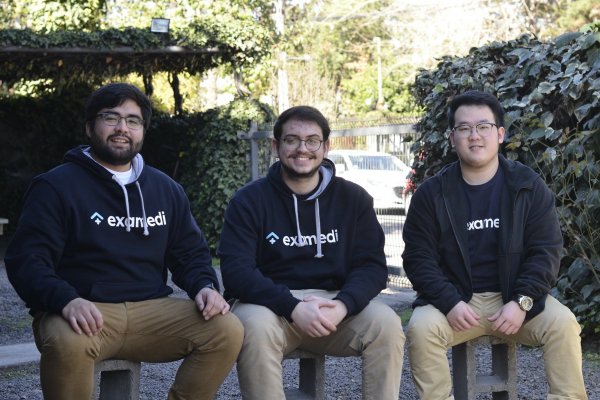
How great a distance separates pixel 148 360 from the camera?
419 centimetres

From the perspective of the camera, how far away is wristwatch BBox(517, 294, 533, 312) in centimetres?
430

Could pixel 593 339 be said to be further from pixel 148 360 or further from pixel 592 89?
pixel 148 360

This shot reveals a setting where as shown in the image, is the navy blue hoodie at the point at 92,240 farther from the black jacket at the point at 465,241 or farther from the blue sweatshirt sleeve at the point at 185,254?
the black jacket at the point at 465,241

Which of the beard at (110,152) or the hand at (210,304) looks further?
the beard at (110,152)

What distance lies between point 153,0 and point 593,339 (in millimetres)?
13035

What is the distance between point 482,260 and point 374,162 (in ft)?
17.1

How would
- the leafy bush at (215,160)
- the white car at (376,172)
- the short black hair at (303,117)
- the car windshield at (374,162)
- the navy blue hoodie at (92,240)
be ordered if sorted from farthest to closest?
1. the leafy bush at (215,160)
2. the car windshield at (374,162)
3. the white car at (376,172)
4. the short black hair at (303,117)
5. the navy blue hoodie at (92,240)

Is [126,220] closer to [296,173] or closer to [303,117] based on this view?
[296,173]

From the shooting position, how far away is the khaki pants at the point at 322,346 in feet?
13.1

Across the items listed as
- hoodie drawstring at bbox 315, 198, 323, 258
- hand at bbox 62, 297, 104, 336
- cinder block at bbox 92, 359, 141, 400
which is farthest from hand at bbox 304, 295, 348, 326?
hand at bbox 62, 297, 104, 336

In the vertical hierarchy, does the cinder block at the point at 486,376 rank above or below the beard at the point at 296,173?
below

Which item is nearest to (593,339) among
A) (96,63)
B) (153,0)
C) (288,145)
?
(288,145)

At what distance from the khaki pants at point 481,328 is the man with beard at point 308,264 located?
0.13m

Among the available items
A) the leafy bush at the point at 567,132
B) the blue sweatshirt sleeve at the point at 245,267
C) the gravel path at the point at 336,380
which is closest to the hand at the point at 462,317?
the blue sweatshirt sleeve at the point at 245,267
